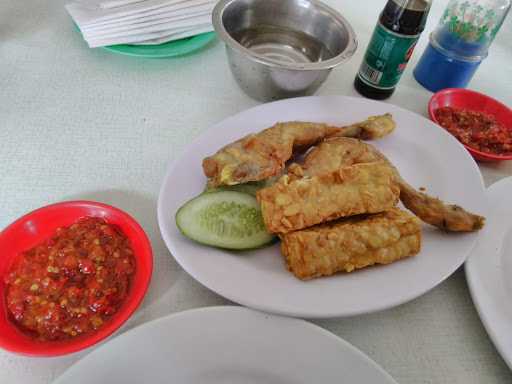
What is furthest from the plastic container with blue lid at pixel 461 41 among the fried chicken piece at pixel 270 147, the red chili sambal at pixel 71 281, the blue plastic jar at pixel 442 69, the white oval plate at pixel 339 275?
the red chili sambal at pixel 71 281

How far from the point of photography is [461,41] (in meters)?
1.53

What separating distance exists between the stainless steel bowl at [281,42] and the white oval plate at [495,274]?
0.70 meters

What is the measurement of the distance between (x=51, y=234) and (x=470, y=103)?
1.62 m

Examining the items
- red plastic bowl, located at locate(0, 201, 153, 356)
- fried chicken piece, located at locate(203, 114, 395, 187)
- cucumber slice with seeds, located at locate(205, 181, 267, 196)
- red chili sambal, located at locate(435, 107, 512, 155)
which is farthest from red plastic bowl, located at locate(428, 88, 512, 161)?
red plastic bowl, located at locate(0, 201, 153, 356)

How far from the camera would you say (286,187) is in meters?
0.97

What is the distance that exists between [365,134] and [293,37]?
0.59 metres

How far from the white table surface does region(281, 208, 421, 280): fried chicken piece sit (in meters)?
0.16

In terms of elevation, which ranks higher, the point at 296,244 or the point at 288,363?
the point at 296,244

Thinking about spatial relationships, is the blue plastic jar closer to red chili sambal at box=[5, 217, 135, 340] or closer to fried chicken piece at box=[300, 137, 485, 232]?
fried chicken piece at box=[300, 137, 485, 232]

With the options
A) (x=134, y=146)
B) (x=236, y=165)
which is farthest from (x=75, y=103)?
(x=236, y=165)

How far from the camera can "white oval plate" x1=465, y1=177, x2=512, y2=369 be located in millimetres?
909

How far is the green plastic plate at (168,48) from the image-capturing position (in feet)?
4.95

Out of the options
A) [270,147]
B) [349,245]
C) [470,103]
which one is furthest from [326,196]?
[470,103]

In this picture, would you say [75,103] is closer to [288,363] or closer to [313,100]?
[313,100]
